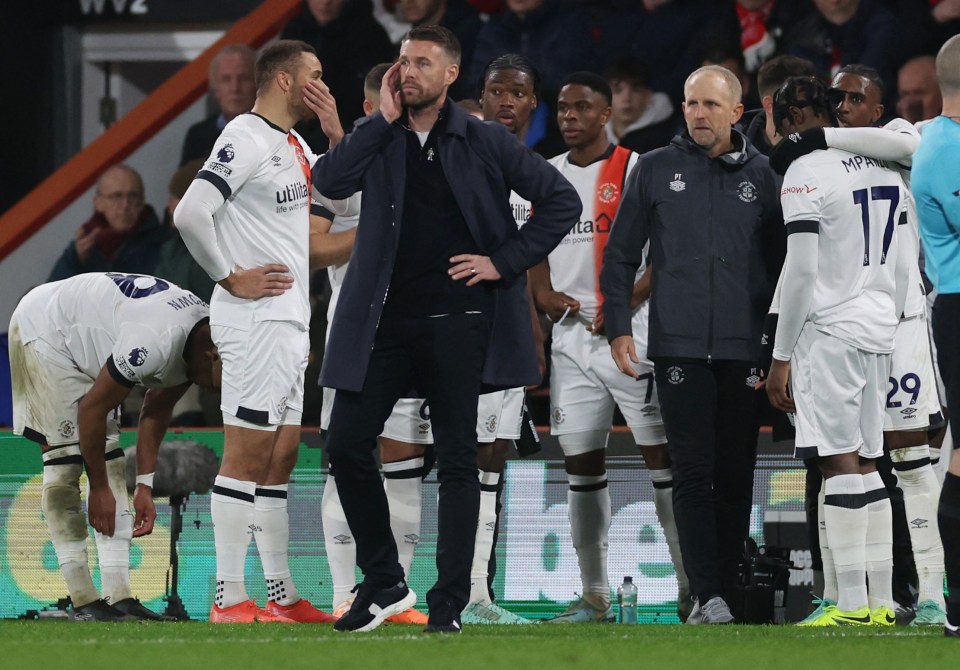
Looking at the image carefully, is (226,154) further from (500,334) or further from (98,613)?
(98,613)

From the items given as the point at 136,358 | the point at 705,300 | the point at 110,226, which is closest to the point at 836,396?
the point at 705,300

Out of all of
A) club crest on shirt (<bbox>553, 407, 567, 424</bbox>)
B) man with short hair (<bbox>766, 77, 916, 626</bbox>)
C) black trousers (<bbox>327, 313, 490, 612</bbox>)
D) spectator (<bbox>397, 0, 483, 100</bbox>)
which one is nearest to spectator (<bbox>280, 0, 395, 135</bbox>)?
spectator (<bbox>397, 0, 483, 100</bbox>)

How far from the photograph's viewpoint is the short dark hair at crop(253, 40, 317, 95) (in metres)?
7.22

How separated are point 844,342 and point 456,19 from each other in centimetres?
609

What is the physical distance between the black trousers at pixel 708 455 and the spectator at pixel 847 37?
4295 mm

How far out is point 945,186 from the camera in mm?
5797

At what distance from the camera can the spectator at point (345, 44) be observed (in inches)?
470

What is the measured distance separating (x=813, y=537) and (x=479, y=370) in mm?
2590

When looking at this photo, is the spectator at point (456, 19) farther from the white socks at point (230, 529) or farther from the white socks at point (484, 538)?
the white socks at point (230, 529)

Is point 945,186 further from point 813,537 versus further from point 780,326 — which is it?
point 813,537

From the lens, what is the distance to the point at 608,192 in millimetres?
7953

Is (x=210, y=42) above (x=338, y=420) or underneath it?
above

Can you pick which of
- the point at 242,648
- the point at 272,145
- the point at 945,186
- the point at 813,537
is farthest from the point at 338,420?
the point at 813,537

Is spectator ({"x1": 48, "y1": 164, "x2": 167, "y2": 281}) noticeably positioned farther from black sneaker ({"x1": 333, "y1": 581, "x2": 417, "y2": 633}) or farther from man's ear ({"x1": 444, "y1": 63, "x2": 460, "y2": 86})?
black sneaker ({"x1": 333, "y1": 581, "x2": 417, "y2": 633})
